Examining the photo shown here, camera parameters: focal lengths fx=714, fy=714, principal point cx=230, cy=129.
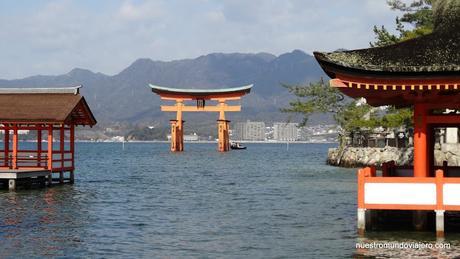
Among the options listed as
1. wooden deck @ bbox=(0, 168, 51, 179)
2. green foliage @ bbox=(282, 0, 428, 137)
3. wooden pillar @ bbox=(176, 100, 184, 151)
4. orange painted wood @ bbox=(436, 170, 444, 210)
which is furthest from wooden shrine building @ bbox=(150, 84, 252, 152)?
orange painted wood @ bbox=(436, 170, 444, 210)

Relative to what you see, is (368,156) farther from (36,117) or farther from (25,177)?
(25,177)

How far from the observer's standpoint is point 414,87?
16.8m

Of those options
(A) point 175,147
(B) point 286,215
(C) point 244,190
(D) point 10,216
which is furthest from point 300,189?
(A) point 175,147

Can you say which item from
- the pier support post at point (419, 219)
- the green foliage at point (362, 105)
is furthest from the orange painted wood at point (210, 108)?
the pier support post at point (419, 219)

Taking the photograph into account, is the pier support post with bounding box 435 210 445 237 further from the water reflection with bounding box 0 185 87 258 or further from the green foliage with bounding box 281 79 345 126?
the green foliage with bounding box 281 79 345 126

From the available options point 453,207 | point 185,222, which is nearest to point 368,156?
point 185,222

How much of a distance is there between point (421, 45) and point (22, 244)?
11.2 meters

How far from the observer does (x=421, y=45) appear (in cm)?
1731

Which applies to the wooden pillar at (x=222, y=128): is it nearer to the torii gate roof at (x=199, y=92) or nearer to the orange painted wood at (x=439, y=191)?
the torii gate roof at (x=199, y=92)

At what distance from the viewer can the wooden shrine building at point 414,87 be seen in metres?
16.5

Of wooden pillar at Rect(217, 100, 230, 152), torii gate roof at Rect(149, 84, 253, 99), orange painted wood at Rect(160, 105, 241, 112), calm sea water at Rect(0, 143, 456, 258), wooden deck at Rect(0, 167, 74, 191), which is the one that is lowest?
calm sea water at Rect(0, 143, 456, 258)

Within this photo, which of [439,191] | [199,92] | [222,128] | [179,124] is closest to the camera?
[439,191]

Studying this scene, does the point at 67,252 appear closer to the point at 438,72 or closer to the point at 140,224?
the point at 140,224

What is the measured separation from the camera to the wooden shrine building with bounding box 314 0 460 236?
1653cm
